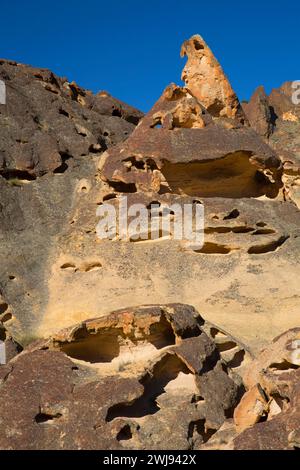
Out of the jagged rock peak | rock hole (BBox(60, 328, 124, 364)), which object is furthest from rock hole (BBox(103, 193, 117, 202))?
rock hole (BBox(60, 328, 124, 364))

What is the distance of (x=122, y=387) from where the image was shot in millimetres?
8188

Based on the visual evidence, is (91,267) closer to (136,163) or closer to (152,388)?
(136,163)

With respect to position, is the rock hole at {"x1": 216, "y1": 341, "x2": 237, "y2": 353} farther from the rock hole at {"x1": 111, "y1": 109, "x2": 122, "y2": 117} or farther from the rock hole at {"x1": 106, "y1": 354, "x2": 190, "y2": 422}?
the rock hole at {"x1": 111, "y1": 109, "x2": 122, "y2": 117}

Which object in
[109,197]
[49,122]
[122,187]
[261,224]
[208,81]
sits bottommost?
[261,224]

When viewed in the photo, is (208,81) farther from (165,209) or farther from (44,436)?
(44,436)

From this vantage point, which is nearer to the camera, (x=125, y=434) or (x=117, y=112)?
(x=125, y=434)

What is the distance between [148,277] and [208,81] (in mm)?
7669

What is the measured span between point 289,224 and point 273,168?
1.97 meters

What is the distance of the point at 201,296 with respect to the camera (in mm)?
14133

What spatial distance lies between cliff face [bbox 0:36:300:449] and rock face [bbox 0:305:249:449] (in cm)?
2

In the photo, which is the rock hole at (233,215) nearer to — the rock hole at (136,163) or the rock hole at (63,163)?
the rock hole at (136,163)

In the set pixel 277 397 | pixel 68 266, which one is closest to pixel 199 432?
pixel 277 397

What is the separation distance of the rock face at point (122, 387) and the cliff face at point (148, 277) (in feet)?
0.06

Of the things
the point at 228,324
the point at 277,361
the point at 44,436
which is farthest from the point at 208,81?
the point at 44,436
